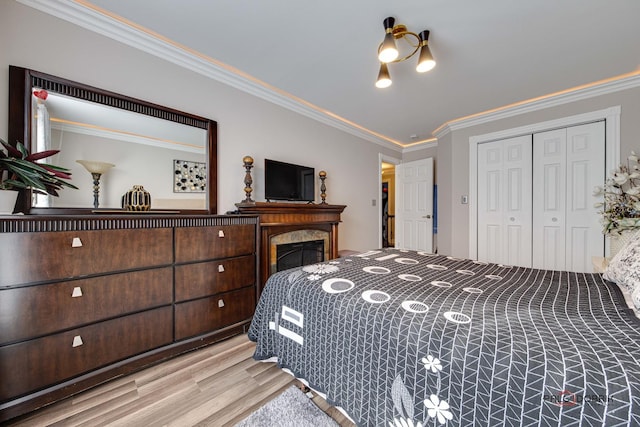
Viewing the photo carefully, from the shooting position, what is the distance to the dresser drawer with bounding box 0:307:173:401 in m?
1.23

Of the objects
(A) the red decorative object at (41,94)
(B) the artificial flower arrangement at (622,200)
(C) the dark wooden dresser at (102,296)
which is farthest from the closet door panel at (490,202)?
(A) the red decorative object at (41,94)

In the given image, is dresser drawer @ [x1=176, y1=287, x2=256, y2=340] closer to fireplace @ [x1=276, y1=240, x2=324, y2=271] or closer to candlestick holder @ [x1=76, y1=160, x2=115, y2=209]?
fireplace @ [x1=276, y1=240, x2=324, y2=271]

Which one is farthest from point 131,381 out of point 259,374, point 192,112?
point 192,112

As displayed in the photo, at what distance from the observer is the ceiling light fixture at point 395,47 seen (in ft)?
5.46

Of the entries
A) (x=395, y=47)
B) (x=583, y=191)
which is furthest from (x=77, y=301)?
(x=583, y=191)

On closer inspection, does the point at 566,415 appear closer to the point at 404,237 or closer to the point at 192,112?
the point at 192,112

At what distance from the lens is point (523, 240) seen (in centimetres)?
332

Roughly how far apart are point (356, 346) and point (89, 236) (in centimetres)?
165

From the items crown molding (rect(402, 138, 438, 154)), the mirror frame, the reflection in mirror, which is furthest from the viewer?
crown molding (rect(402, 138, 438, 154))

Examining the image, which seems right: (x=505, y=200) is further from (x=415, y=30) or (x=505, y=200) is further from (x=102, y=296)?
(x=102, y=296)

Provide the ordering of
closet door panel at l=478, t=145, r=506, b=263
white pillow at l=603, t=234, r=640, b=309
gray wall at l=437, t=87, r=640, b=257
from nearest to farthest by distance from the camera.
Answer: white pillow at l=603, t=234, r=640, b=309 < gray wall at l=437, t=87, r=640, b=257 < closet door panel at l=478, t=145, r=506, b=263

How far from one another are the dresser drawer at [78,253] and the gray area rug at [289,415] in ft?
3.77

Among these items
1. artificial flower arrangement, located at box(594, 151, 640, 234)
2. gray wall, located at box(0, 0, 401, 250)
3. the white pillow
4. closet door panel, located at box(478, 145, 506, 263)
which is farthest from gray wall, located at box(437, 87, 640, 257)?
the white pillow

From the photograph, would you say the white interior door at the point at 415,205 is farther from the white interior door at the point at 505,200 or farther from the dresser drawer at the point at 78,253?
the dresser drawer at the point at 78,253
